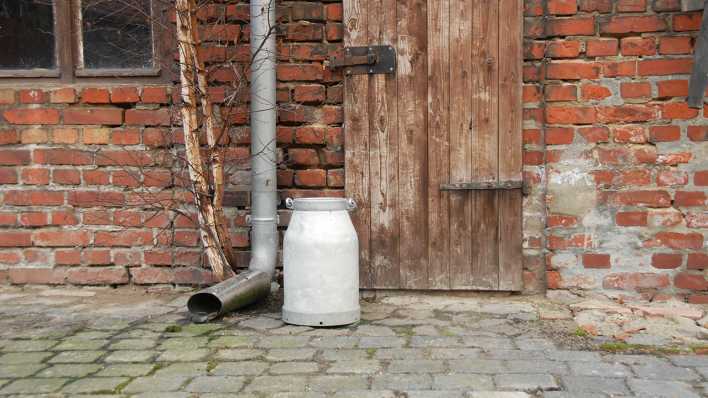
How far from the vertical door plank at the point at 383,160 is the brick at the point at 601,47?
1137 millimetres

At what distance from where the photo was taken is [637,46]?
418cm

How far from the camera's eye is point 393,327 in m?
3.80

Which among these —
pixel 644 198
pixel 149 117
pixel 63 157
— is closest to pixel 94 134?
pixel 63 157

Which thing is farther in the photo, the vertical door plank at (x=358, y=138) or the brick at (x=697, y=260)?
the vertical door plank at (x=358, y=138)

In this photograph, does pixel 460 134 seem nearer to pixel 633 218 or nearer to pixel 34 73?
pixel 633 218

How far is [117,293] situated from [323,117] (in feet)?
5.59

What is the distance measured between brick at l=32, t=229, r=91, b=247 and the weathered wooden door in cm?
173

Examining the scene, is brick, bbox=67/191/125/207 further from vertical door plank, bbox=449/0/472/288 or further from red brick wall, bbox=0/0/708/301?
vertical door plank, bbox=449/0/472/288

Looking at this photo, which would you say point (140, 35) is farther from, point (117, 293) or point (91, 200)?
point (117, 293)

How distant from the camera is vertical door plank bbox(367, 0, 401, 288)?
4344mm

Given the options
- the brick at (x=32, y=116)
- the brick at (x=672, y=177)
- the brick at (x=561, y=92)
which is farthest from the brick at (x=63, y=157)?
the brick at (x=672, y=177)

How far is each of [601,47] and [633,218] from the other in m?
1.01

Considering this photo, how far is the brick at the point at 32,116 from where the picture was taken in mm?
4586

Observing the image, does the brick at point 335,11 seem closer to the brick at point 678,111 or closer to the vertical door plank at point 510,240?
the vertical door plank at point 510,240
